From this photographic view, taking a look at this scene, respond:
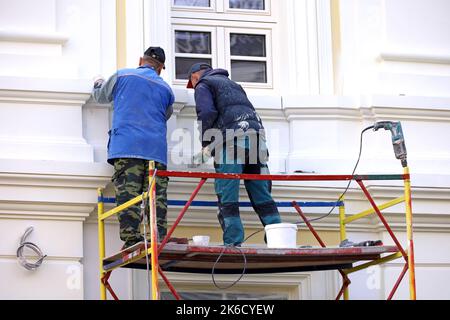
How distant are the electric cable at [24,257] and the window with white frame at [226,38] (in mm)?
2084

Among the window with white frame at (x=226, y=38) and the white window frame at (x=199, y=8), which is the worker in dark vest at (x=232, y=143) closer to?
the window with white frame at (x=226, y=38)

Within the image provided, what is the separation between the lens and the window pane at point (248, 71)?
13773 millimetres

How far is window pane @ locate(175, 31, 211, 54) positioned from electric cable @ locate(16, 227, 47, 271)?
7.45 feet

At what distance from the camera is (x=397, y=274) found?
13.1m

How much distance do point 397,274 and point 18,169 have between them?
3.20 metres

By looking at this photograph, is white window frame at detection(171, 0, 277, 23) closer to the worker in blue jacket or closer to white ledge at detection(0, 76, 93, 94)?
the worker in blue jacket

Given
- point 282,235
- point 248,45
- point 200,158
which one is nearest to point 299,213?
point 282,235

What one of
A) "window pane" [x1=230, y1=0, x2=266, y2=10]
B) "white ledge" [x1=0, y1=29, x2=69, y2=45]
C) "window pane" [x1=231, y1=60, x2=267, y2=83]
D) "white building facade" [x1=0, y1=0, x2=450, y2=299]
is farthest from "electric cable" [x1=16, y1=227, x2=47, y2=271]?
"window pane" [x1=230, y1=0, x2=266, y2=10]

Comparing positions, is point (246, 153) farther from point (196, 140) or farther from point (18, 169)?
point (18, 169)

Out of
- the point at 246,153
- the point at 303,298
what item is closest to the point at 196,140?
the point at 246,153

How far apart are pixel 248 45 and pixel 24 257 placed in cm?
292

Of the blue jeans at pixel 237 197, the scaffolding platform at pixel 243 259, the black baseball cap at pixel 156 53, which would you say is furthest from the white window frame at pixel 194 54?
the scaffolding platform at pixel 243 259

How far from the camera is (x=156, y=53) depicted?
12.8 m

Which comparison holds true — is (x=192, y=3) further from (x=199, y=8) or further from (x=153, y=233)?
(x=153, y=233)
